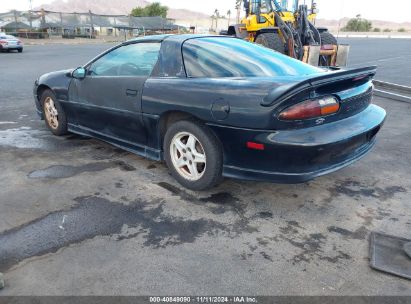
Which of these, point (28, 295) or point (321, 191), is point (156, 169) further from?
A: point (28, 295)

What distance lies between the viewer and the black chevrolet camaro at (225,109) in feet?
9.71

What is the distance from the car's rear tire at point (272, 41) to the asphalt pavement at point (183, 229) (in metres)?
6.22

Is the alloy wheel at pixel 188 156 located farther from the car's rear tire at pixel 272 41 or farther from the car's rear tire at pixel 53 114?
the car's rear tire at pixel 272 41

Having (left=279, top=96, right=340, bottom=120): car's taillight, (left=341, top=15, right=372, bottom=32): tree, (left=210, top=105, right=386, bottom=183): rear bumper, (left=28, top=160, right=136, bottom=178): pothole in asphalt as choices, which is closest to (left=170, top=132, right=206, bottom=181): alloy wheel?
(left=210, top=105, right=386, bottom=183): rear bumper

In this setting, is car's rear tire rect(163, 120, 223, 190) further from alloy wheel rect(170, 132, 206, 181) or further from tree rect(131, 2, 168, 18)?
tree rect(131, 2, 168, 18)

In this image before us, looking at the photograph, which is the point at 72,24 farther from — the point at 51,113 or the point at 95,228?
the point at 95,228

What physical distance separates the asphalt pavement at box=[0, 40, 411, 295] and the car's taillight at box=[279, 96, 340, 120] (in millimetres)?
851

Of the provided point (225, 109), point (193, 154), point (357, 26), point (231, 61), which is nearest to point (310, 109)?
point (225, 109)

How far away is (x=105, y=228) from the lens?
3.00 m

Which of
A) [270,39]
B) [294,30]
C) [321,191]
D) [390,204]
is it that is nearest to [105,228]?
[321,191]

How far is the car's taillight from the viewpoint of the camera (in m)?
2.91

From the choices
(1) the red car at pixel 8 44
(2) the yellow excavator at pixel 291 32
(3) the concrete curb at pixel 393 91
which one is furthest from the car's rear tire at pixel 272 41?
(1) the red car at pixel 8 44

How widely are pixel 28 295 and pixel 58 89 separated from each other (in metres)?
3.30

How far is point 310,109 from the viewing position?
9.69 feet
